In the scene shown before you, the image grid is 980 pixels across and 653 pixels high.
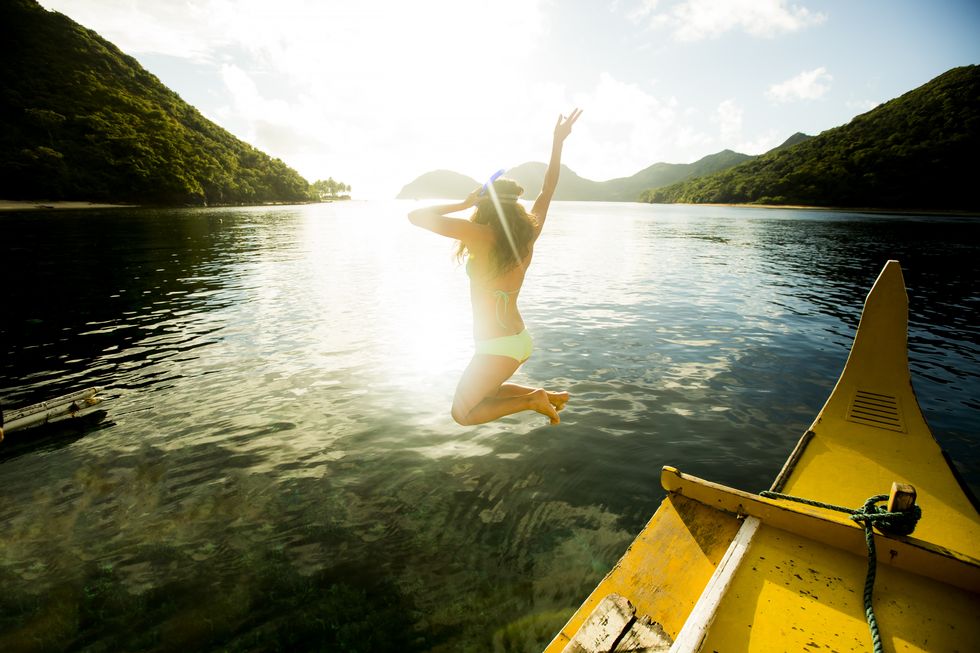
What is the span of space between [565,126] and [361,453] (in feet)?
20.7

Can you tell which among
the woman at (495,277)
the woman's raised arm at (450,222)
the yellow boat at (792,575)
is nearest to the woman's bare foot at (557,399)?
the woman at (495,277)

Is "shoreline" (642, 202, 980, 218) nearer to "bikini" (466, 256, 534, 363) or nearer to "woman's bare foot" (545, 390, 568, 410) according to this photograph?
"woman's bare foot" (545, 390, 568, 410)

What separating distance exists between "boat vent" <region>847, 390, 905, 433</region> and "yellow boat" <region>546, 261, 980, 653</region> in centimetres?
90

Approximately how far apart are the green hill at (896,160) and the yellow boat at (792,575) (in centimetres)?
16189

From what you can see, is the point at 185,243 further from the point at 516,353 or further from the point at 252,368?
the point at 516,353

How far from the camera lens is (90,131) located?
103375 millimetres

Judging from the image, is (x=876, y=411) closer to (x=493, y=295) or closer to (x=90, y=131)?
(x=493, y=295)

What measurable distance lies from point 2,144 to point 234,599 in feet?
449

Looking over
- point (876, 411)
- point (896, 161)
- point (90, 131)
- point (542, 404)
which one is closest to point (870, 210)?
point (896, 161)

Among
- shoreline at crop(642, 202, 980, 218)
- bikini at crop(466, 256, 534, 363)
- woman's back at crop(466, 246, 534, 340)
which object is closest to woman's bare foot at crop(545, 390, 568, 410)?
bikini at crop(466, 256, 534, 363)

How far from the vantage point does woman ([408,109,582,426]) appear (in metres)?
4.17

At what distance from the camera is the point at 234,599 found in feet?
15.2

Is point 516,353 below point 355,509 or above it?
above

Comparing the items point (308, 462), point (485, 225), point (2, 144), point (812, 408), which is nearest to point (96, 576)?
point (308, 462)
